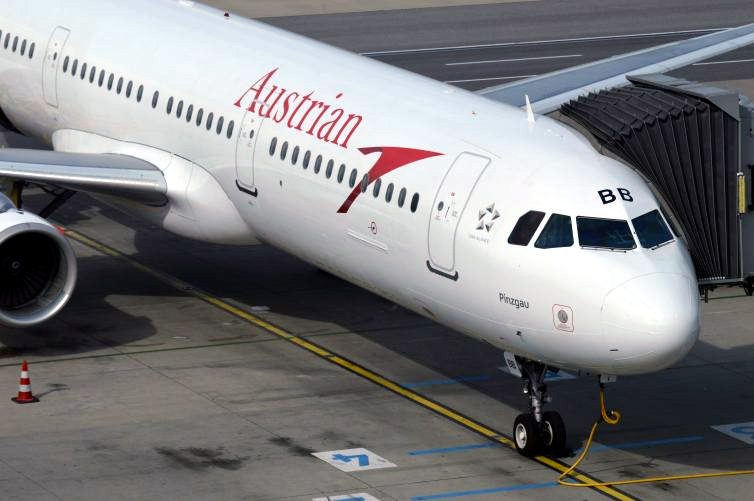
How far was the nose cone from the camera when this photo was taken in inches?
779

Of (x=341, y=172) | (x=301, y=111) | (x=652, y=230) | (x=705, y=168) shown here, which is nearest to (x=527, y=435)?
(x=652, y=230)

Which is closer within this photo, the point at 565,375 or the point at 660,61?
the point at 565,375

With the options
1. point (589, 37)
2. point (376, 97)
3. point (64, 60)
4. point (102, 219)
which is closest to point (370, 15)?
point (589, 37)

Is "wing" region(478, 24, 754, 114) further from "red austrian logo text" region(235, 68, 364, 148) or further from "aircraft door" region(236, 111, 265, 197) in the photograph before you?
"aircraft door" region(236, 111, 265, 197)

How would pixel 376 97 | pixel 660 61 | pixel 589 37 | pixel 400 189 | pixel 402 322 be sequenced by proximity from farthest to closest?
pixel 589 37, pixel 660 61, pixel 402 322, pixel 376 97, pixel 400 189

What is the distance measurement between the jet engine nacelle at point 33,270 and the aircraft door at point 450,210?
6982mm

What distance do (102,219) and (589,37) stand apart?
24748 mm

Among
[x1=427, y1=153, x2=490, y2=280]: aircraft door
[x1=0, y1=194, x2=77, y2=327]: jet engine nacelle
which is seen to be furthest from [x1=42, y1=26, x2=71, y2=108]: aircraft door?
[x1=427, y1=153, x2=490, y2=280]: aircraft door

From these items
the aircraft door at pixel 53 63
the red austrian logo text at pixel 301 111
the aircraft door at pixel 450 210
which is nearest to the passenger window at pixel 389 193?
the aircraft door at pixel 450 210

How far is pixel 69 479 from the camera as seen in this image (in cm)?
2112

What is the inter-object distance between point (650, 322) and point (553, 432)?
9.17ft

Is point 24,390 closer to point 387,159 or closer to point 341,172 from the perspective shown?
point 341,172

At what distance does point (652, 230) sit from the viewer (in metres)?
20.9

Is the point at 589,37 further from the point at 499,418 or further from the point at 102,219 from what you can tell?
the point at 499,418
